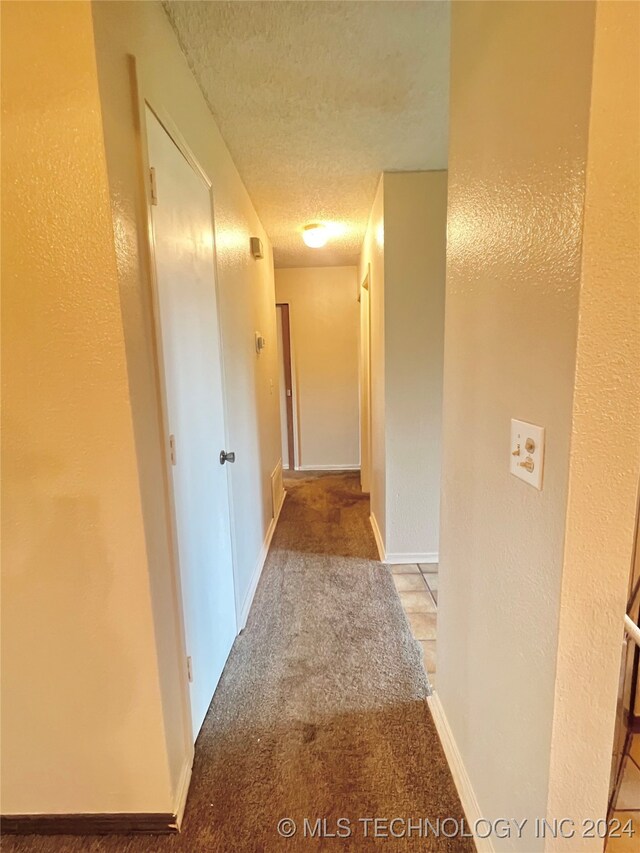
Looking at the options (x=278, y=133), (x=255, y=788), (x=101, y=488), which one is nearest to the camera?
(x=101, y=488)

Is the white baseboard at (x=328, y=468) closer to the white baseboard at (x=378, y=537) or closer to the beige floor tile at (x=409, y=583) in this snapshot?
the white baseboard at (x=378, y=537)

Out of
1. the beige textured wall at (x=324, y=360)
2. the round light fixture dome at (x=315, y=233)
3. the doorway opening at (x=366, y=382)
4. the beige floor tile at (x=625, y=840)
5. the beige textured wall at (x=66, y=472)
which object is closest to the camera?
the beige textured wall at (x=66, y=472)

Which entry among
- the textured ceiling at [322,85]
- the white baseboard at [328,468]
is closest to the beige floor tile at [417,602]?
the textured ceiling at [322,85]

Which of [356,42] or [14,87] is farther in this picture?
[356,42]

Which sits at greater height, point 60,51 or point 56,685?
point 60,51

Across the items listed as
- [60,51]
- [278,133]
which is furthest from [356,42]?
[60,51]

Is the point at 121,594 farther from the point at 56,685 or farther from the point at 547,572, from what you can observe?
the point at 547,572

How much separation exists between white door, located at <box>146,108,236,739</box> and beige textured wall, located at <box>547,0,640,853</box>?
1.03m

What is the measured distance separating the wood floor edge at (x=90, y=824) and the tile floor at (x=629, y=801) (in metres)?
1.23

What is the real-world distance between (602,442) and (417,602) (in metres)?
1.83

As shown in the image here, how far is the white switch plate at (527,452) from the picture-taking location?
745 millimetres

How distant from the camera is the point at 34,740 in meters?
1.09

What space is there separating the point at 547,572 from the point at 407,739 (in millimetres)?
1064

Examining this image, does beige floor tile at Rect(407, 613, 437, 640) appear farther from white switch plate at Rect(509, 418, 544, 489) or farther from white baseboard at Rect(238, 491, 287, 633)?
white switch plate at Rect(509, 418, 544, 489)
